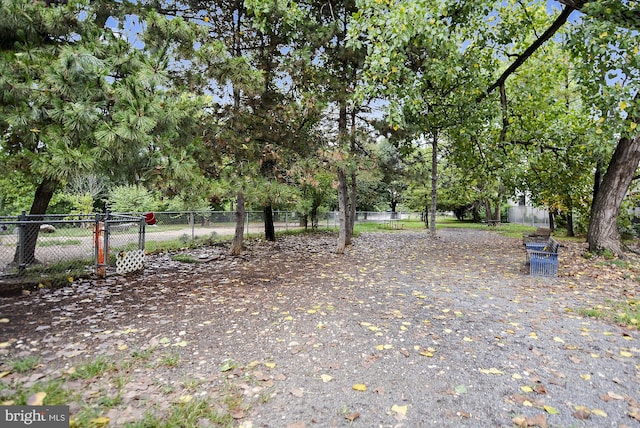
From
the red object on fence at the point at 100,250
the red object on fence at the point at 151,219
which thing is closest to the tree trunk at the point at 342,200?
the red object on fence at the point at 100,250

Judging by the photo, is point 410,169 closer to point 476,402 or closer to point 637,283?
point 637,283

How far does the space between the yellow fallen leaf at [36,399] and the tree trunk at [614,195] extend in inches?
440

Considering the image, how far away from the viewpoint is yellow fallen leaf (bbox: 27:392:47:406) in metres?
2.51

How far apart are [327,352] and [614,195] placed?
930cm

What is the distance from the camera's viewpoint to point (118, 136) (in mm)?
4828

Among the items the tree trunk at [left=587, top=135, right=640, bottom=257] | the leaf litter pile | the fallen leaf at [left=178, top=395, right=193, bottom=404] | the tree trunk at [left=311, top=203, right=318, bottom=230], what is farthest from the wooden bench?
the tree trunk at [left=311, top=203, right=318, bottom=230]

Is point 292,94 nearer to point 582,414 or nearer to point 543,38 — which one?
point 543,38

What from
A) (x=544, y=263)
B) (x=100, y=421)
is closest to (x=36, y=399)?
(x=100, y=421)

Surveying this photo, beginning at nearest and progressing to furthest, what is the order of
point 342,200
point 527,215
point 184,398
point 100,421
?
point 100,421 → point 184,398 → point 342,200 → point 527,215

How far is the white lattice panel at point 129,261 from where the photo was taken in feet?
24.0

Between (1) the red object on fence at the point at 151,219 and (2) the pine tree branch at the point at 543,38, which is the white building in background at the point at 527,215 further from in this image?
(1) the red object on fence at the point at 151,219

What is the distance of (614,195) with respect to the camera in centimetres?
889

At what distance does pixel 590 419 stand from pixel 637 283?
5701mm

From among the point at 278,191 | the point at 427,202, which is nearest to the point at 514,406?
the point at 278,191
